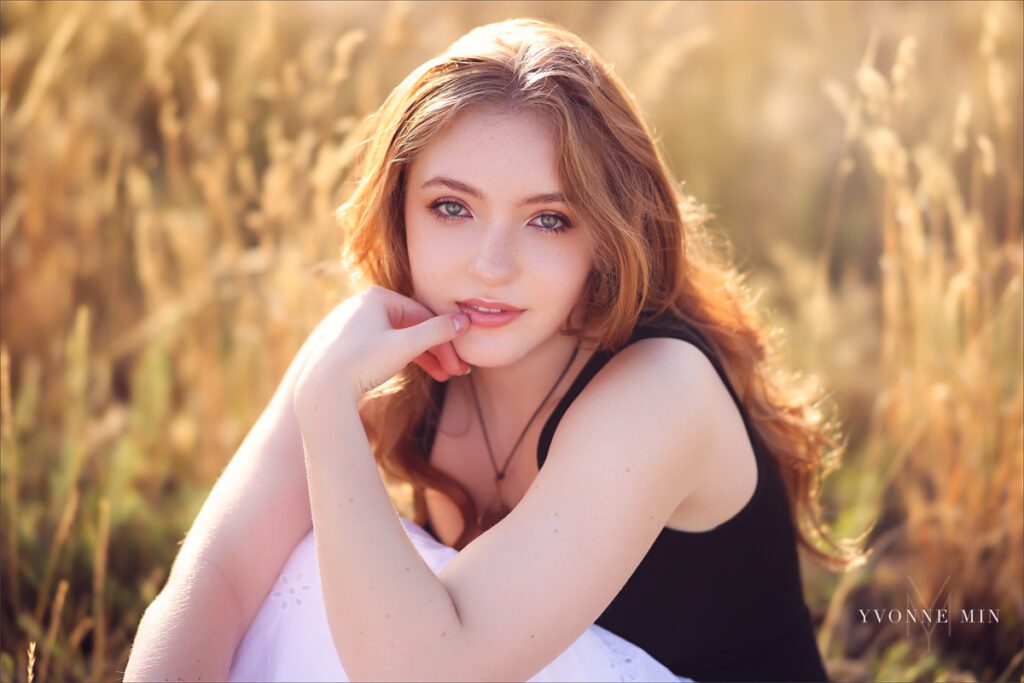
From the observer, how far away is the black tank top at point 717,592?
185cm

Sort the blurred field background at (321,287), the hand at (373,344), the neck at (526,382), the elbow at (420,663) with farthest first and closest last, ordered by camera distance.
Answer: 1. the blurred field background at (321,287)
2. the neck at (526,382)
3. the hand at (373,344)
4. the elbow at (420,663)

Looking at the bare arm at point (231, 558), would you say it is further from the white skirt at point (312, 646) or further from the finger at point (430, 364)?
the finger at point (430, 364)

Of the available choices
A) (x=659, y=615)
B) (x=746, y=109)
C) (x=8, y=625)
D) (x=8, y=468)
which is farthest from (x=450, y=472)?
(x=746, y=109)

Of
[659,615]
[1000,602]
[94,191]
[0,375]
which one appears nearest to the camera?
[659,615]

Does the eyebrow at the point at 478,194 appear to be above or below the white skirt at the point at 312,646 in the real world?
above

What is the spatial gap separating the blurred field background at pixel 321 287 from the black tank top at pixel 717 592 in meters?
0.50

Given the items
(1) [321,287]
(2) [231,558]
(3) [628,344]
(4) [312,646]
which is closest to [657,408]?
(3) [628,344]

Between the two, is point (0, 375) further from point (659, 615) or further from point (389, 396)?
point (659, 615)

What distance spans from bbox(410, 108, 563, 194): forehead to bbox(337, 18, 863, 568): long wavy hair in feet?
0.07

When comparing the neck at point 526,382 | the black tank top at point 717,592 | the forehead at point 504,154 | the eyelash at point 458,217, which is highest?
the forehead at point 504,154

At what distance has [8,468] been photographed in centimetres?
212

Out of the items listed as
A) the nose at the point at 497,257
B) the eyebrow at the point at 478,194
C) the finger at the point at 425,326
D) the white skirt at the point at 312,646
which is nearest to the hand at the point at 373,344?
the finger at the point at 425,326

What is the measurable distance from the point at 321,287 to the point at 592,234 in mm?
1285

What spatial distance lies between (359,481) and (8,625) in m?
1.33
